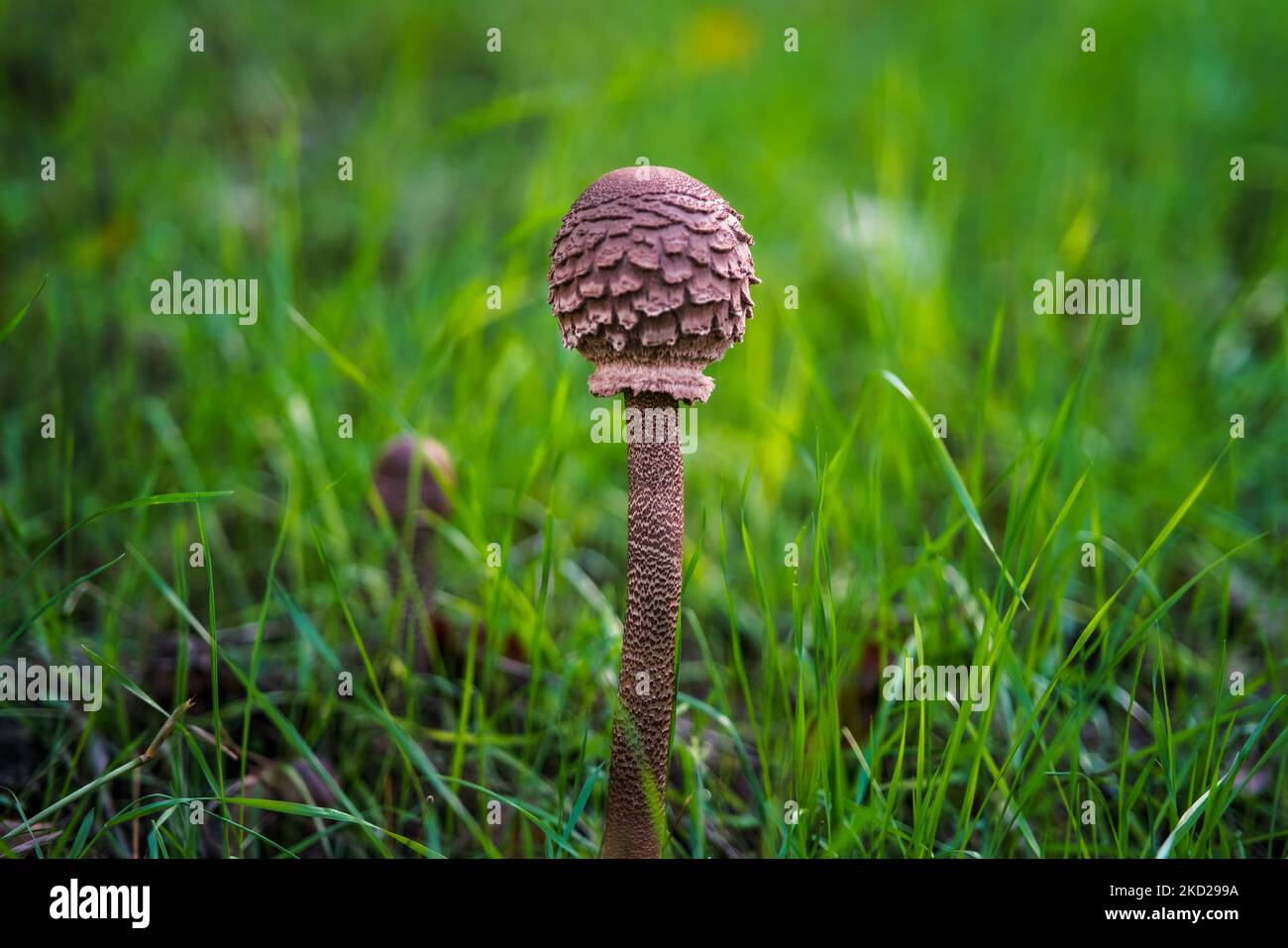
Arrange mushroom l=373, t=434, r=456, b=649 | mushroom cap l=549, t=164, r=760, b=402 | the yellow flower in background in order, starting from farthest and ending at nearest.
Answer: the yellow flower in background
mushroom l=373, t=434, r=456, b=649
mushroom cap l=549, t=164, r=760, b=402

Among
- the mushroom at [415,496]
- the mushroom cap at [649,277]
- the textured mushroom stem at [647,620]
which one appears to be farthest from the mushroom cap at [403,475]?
the mushroom cap at [649,277]

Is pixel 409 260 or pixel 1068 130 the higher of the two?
pixel 1068 130

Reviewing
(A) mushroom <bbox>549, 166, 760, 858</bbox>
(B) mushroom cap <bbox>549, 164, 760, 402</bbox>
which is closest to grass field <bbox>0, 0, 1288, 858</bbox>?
(A) mushroom <bbox>549, 166, 760, 858</bbox>

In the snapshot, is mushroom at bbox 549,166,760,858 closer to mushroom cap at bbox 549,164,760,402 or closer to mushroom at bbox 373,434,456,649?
mushroom cap at bbox 549,164,760,402

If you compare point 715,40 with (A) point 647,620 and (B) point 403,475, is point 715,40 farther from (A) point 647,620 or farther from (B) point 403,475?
(A) point 647,620

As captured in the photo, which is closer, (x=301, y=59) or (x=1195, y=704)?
(x=1195, y=704)

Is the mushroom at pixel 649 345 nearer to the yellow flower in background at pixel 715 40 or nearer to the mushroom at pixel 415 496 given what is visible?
the mushroom at pixel 415 496
